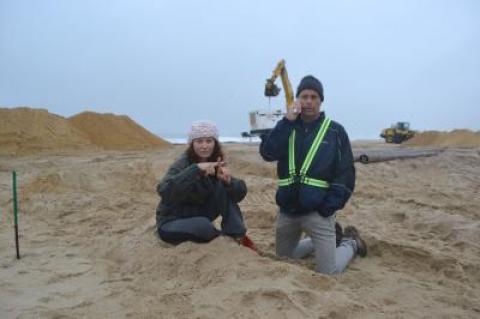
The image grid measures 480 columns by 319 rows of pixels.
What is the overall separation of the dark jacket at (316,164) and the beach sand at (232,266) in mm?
534

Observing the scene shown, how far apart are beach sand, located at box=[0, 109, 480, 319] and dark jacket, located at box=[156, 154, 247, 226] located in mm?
292

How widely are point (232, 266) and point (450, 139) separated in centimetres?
2413

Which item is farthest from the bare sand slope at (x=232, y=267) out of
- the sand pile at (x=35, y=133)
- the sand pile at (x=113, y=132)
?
the sand pile at (x=113, y=132)

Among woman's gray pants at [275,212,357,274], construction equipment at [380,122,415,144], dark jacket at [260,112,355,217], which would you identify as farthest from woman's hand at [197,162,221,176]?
construction equipment at [380,122,415,144]

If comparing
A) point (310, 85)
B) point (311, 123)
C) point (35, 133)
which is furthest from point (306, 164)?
point (35, 133)

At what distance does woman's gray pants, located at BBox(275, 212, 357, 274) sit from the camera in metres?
3.68

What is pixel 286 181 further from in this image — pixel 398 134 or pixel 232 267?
pixel 398 134

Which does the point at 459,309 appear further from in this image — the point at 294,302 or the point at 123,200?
the point at 123,200

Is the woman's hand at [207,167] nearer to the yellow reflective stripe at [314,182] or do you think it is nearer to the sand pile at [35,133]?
the yellow reflective stripe at [314,182]

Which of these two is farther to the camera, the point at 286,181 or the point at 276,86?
the point at 276,86

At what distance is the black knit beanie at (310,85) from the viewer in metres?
3.63

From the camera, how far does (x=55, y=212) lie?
664 cm

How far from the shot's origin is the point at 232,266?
321 cm

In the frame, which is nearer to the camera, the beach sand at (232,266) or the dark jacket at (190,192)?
the beach sand at (232,266)
